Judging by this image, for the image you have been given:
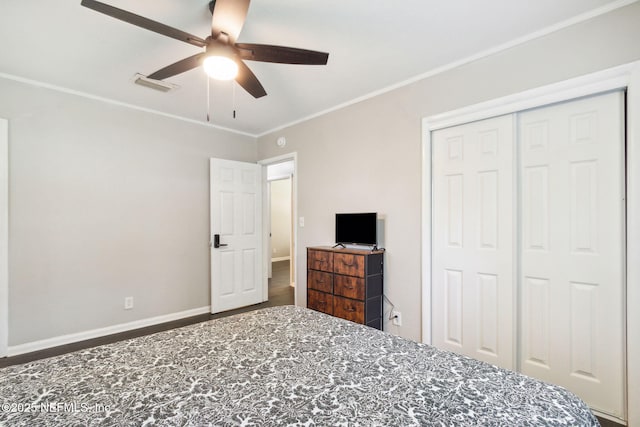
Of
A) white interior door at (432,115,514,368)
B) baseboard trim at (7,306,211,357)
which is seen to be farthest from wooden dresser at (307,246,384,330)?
baseboard trim at (7,306,211,357)

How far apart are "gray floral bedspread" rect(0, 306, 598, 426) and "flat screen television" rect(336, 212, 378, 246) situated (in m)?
1.61

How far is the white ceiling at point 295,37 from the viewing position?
1915 millimetres

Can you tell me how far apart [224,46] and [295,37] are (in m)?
0.64

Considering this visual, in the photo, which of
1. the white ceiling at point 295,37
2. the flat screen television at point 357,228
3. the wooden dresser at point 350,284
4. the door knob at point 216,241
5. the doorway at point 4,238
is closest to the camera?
the white ceiling at point 295,37

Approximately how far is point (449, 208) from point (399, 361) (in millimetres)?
1704

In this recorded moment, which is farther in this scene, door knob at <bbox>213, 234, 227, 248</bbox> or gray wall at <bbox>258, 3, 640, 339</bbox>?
door knob at <bbox>213, 234, 227, 248</bbox>

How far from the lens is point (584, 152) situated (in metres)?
2.04

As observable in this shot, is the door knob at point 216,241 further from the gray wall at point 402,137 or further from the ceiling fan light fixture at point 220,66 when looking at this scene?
the ceiling fan light fixture at point 220,66

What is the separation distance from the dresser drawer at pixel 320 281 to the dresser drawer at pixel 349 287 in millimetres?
71

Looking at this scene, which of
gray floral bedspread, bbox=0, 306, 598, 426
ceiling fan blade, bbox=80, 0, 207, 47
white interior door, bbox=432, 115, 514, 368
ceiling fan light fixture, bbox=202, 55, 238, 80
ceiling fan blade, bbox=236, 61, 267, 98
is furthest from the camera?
white interior door, bbox=432, 115, 514, 368

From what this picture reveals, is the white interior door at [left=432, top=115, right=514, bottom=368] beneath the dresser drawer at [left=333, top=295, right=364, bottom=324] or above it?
above

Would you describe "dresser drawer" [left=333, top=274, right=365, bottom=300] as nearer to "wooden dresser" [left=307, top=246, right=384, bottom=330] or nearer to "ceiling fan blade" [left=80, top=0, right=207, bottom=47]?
"wooden dresser" [left=307, top=246, right=384, bottom=330]

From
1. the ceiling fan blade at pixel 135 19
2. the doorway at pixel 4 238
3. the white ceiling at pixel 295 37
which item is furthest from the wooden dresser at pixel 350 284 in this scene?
the doorway at pixel 4 238

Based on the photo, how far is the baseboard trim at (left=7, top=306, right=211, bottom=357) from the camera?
2.88 m
